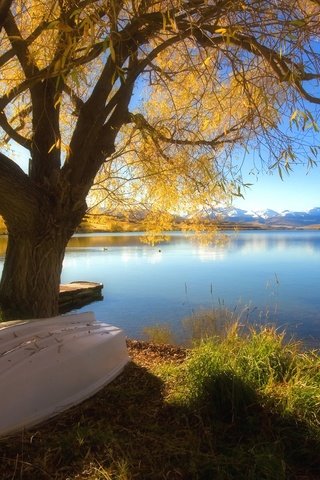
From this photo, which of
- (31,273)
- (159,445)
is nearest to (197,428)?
(159,445)

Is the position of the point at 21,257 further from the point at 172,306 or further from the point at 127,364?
the point at 172,306

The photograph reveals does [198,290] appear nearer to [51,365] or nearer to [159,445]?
[51,365]

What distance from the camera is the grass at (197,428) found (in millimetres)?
2463

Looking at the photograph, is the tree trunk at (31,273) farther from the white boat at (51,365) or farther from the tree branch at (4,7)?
the tree branch at (4,7)

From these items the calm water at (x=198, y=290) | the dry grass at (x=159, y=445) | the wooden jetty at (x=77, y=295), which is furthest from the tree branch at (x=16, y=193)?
the wooden jetty at (x=77, y=295)

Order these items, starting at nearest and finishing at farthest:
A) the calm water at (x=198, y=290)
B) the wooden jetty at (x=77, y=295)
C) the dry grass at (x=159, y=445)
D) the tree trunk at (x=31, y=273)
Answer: the dry grass at (x=159, y=445) → the tree trunk at (x=31, y=273) → the calm water at (x=198, y=290) → the wooden jetty at (x=77, y=295)

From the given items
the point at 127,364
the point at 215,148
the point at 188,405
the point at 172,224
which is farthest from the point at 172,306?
the point at 188,405

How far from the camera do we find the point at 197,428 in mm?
2992

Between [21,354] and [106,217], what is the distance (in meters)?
4.74

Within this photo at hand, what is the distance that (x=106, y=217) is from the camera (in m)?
7.85

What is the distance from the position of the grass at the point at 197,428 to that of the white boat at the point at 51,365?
124 millimetres

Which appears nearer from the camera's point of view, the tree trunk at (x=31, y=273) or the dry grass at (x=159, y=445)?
the dry grass at (x=159, y=445)

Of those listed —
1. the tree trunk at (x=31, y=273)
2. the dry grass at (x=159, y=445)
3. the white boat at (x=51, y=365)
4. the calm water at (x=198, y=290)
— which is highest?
the tree trunk at (x=31, y=273)

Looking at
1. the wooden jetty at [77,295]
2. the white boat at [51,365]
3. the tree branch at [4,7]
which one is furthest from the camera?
the wooden jetty at [77,295]
